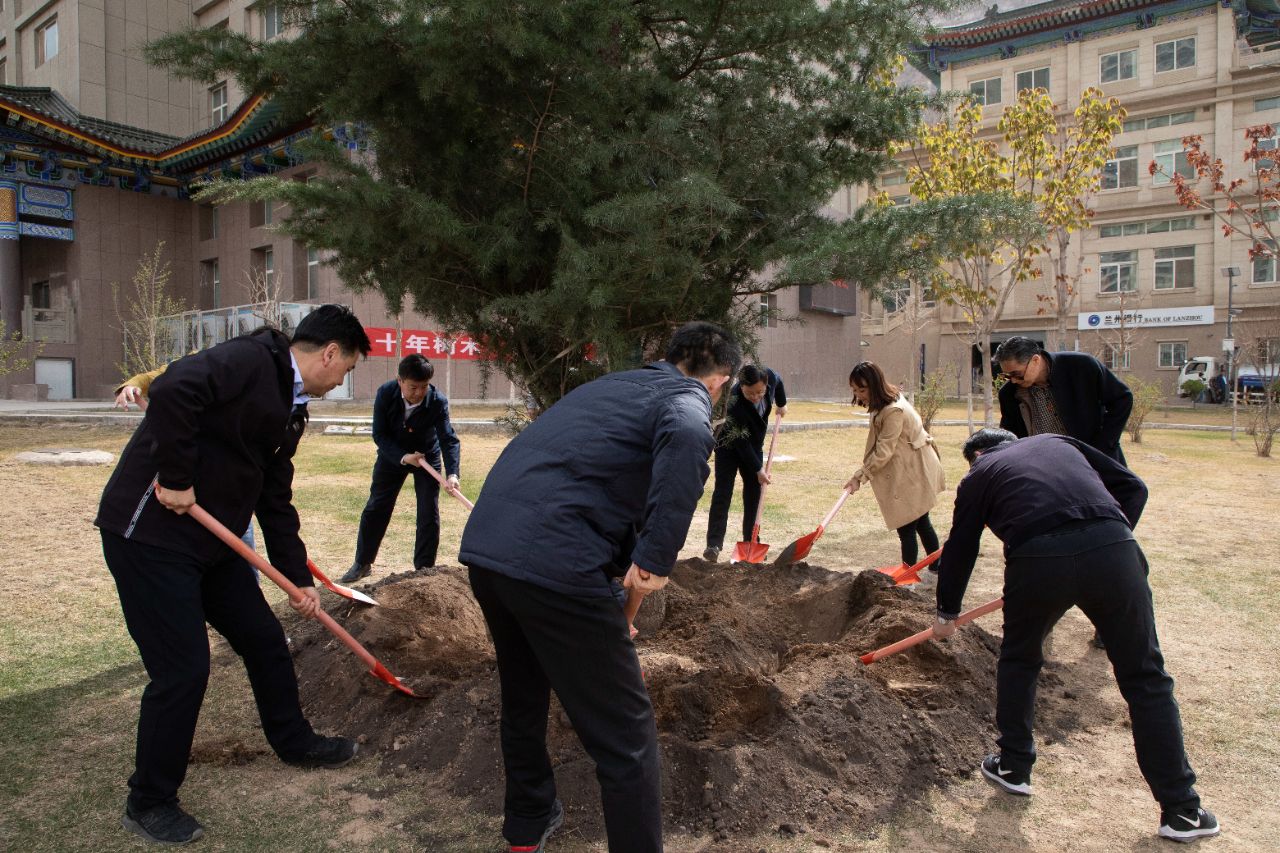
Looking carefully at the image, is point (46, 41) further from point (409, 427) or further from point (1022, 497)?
point (1022, 497)

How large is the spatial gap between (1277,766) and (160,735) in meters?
4.09

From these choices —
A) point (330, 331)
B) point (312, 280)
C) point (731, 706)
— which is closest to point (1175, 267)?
point (312, 280)

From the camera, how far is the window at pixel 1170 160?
104ft

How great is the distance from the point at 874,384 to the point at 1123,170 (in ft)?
112

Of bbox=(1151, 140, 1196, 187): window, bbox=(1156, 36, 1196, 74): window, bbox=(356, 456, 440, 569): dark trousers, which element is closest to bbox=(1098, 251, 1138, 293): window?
bbox=(1151, 140, 1196, 187): window

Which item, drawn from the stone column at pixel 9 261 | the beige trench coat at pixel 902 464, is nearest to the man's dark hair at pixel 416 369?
the beige trench coat at pixel 902 464

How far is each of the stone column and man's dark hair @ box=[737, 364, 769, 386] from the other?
24291 millimetres

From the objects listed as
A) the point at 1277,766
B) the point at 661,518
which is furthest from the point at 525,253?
the point at 1277,766

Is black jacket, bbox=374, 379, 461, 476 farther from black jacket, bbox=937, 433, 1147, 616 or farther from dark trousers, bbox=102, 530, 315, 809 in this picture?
black jacket, bbox=937, 433, 1147, 616

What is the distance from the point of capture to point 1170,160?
106ft

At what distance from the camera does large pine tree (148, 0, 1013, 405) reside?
3260 mm

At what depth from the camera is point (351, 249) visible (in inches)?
144

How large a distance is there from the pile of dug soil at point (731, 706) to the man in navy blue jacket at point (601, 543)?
0.72 metres

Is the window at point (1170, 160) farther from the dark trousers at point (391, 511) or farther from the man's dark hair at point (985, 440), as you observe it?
the man's dark hair at point (985, 440)
